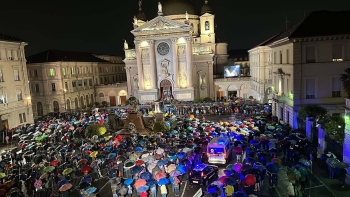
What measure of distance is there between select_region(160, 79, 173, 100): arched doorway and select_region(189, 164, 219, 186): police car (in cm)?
3500

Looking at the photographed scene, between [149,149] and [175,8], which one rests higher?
[175,8]

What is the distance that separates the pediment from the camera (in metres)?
49.5

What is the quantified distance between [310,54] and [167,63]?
29360 mm

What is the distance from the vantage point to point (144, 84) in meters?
53.6

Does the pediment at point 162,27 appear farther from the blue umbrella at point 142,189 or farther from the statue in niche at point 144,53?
the blue umbrella at point 142,189

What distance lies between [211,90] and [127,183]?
1653 inches

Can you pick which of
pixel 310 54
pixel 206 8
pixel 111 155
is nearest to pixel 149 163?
pixel 111 155

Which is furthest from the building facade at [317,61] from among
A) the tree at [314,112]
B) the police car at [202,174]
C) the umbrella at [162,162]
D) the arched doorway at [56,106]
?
the arched doorway at [56,106]

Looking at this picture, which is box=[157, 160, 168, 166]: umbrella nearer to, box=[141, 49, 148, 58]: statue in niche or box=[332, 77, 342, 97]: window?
box=[332, 77, 342, 97]: window

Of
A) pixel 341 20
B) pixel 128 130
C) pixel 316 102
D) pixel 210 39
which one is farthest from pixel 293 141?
pixel 210 39

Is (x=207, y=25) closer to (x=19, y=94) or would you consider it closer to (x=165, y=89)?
(x=165, y=89)

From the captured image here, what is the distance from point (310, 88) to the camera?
1096 inches

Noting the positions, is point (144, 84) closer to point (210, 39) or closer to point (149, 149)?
point (210, 39)

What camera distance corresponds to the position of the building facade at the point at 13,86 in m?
35.3
